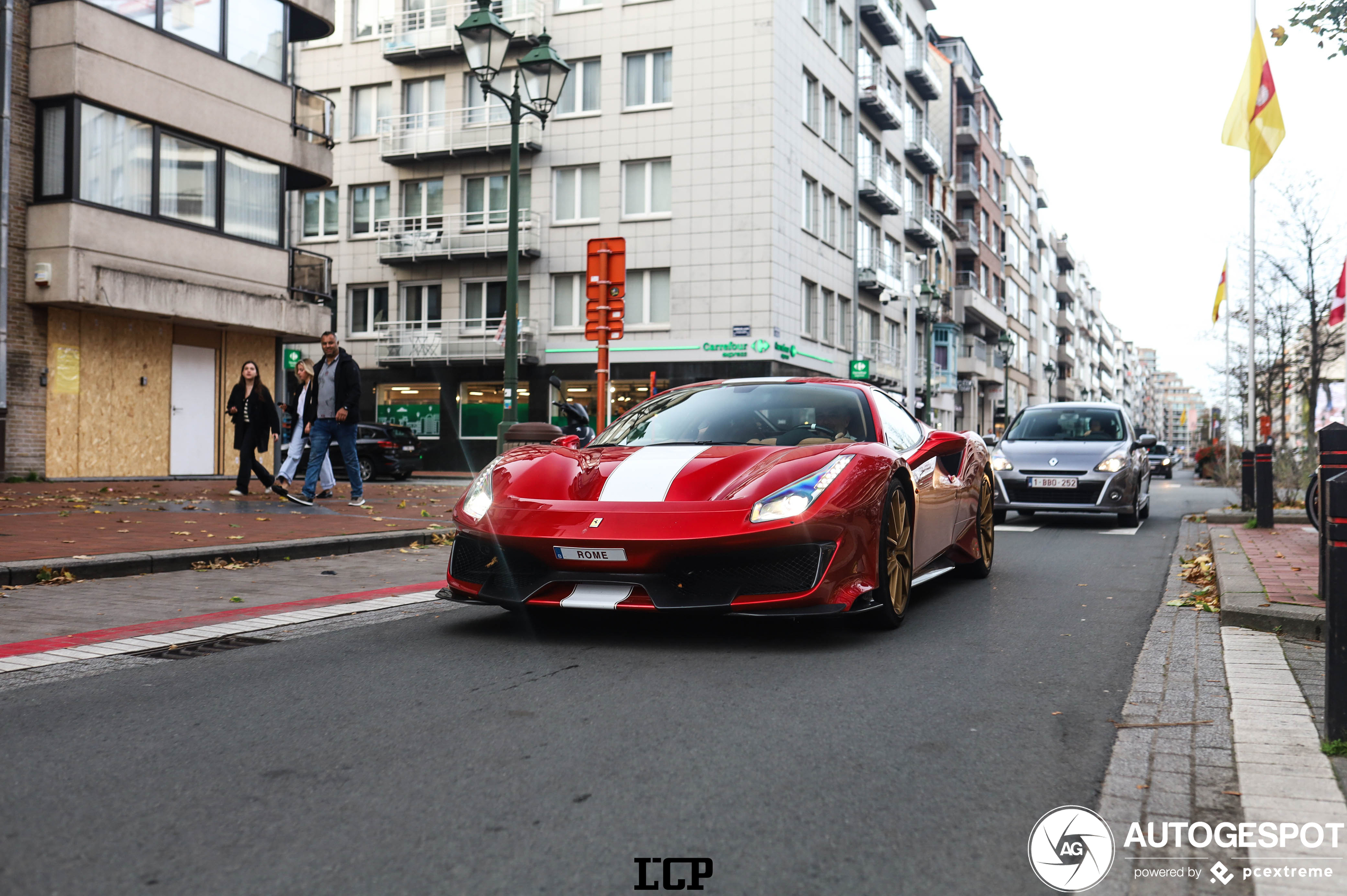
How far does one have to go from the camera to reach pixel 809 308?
3638 cm

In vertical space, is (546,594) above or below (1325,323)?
below

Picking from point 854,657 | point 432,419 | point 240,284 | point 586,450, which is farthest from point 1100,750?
point 432,419

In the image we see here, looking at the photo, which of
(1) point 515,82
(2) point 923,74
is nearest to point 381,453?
(1) point 515,82

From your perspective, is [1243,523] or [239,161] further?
[239,161]

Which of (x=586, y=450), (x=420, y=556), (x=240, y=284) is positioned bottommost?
(x=420, y=556)

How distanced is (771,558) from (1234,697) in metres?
1.80

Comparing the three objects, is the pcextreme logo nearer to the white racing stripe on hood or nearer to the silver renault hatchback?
the white racing stripe on hood

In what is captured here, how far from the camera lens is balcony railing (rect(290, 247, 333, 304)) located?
22.1m

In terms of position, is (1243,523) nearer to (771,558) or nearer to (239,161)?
(771,558)

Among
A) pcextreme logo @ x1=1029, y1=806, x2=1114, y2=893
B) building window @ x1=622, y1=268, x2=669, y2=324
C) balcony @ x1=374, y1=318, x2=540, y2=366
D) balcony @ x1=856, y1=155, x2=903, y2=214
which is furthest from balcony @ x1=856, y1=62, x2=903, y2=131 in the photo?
pcextreme logo @ x1=1029, y1=806, x2=1114, y2=893

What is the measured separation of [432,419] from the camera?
36.9m

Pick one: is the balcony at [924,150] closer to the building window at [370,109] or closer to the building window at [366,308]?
the building window at [370,109]

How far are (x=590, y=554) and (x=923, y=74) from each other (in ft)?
155

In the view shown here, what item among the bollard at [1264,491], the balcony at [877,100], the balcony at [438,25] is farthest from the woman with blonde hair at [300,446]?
the balcony at [877,100]
